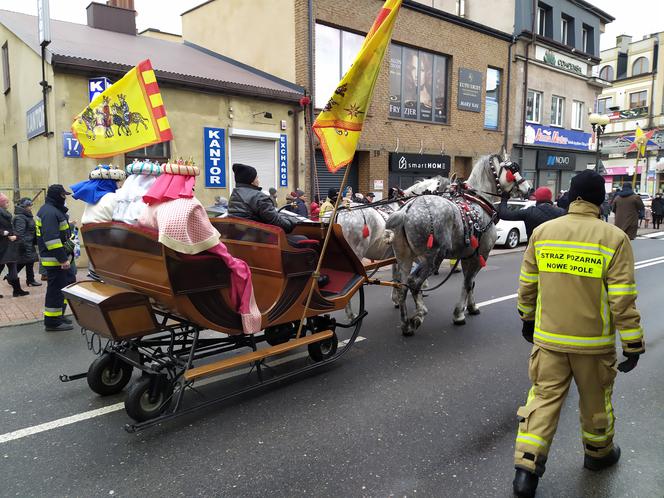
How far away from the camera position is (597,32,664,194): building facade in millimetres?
41875

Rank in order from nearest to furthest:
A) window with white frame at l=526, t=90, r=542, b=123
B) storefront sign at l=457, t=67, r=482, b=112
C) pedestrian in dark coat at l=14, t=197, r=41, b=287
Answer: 1. pedestrian in dark coat at l=14, t=197, r=41, b=287
2. storefront sign at l=457, t=67, r=482, b=112
3. window with white frame at l=526, t=90, r=542, b=123

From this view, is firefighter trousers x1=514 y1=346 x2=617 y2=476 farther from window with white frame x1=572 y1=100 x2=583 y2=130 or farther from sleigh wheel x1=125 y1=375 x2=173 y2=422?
window with white frame x1=572 y1=100 x2=583 y2=130

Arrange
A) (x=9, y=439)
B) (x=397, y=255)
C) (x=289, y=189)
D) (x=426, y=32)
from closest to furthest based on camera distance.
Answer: (x=9, y=439) → (x=397, y=255) → (x=289, y=189) → (x=426, y=32)

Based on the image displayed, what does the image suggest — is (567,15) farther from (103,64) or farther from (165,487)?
(165,487)

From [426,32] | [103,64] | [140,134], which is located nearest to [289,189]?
[103,64]

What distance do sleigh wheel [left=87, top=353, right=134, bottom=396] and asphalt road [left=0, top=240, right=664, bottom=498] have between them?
101 mm

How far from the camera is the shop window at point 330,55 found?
15672 mm

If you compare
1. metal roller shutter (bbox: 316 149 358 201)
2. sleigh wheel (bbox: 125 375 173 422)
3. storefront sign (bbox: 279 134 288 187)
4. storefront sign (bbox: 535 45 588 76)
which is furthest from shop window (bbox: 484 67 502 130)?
sleigh wheel (bbox: 125 375 173 422)

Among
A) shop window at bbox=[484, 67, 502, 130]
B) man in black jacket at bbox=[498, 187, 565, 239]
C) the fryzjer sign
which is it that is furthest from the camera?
shop window at bbox=[484, 67, 502, 130]

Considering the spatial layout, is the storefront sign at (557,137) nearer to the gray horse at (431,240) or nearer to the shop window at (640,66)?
the gray horse at (431,240)

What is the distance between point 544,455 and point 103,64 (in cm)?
1175

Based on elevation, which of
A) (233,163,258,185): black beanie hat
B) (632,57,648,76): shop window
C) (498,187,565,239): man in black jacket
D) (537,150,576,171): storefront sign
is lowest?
(498,187,565,239): man in black jacket

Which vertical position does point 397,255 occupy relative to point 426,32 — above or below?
below

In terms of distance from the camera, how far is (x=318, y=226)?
17.3 ft
